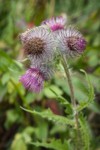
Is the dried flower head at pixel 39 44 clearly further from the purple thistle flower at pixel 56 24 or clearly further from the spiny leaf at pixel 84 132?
the spiny leaf at pixel 84 132

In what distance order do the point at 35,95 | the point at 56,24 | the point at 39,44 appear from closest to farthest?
the point at 39,44 → the point at 56,24 → the point at 35,95

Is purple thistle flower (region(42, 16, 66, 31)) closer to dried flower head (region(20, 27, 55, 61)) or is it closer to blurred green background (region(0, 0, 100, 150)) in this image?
dried flower head (region(20, 27, 55, 61))

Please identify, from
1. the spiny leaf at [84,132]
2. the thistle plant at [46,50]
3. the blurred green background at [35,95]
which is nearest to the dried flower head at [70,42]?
the thistle plant at [46,50]

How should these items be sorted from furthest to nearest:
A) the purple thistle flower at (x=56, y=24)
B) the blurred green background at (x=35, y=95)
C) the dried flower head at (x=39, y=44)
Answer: the blurred green background at (x=35, y=95), the purple thistle flower at (x=56, y=24), the dried flower head at (x=39, y=44)

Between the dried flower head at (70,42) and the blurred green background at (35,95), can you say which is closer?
the dried flower head at (70,42)

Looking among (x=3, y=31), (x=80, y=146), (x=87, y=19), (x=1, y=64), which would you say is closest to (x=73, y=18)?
(x=87, y=19)

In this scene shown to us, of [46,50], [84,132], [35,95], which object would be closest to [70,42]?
[46,50]

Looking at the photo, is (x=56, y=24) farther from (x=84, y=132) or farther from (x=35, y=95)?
(x=35, y=95)
